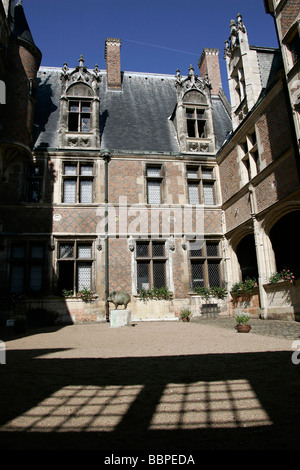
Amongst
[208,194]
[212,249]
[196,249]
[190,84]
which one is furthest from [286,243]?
[190,84]

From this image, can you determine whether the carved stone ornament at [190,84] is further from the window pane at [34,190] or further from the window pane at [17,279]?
the window pane at [17,279]

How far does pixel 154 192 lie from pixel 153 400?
11301 mm

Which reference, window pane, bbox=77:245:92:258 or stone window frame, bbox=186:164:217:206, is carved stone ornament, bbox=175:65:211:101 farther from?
window pane, bbox=77:245:92:258

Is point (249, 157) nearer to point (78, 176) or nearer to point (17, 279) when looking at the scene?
point (78, 176)

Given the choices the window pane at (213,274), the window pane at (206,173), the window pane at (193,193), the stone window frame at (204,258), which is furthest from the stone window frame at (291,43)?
the window pane at (213,274)

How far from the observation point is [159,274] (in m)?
12.7

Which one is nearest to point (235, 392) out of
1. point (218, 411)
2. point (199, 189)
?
point (218, 411)

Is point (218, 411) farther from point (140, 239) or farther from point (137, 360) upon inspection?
point (140, 239)

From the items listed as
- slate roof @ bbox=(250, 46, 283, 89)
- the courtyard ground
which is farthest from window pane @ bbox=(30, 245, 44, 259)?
slate roof @ bbox=(250, 46, 283, 89)

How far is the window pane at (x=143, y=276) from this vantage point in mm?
12470

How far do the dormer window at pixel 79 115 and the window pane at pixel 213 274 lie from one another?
7.88 metres

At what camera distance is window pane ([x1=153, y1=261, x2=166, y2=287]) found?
12594 millimetres
